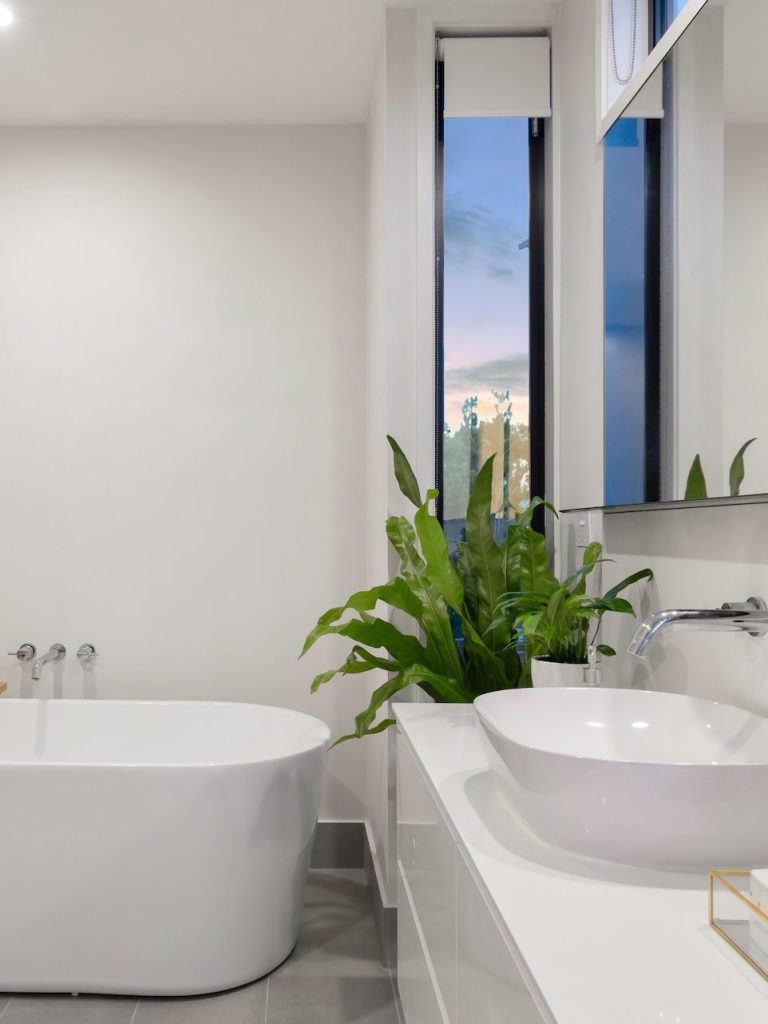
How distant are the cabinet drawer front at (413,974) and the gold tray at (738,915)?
Answer: 628 mm

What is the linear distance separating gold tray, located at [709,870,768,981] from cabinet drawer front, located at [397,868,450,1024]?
628 millimetres

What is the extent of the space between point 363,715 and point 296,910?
697 millimetres

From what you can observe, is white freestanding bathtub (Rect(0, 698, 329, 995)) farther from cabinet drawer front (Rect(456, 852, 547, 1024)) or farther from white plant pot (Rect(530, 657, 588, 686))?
cabinet drawer front (Rect(456, 852, 547, 1024))

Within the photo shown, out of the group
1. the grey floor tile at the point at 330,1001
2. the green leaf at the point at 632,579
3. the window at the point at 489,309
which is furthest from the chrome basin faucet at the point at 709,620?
the grey floor tile at the point at 330,1001

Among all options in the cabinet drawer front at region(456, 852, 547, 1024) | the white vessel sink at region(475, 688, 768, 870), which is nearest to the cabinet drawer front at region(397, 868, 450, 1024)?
the cabinet drawer front at region(456, 852, 547, 1024)

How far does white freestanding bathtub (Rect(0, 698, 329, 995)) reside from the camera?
6.89 feet

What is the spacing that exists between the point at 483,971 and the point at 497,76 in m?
2.30

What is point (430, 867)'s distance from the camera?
55.3 inches

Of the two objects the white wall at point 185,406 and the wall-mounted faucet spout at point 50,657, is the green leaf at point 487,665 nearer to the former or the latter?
the white wall at point 185,406

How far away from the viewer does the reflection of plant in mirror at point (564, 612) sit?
5.58ft

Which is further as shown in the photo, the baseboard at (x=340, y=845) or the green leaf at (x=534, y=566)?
the baseboard at (x=340, y=845)

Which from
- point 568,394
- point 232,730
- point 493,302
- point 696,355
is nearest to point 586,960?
point 696,355

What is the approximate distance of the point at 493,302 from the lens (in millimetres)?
2426

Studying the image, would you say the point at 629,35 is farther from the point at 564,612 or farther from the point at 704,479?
the point at 564,612
